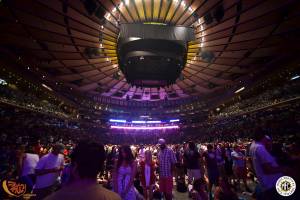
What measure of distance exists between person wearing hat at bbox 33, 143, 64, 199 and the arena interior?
0.08 ft

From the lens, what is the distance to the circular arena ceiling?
1238 cm

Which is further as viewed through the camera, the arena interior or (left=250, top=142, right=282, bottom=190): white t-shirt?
the arena interior

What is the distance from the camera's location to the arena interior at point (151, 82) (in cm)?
487

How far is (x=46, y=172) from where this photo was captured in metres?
5.05

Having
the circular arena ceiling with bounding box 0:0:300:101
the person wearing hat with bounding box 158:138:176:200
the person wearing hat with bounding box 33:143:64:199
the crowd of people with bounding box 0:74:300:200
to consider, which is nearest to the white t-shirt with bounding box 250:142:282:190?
the crowd of people with bounding box 0:74:300:200

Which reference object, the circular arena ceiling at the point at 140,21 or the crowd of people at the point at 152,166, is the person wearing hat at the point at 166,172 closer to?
the crowd of people at the point at 152,166

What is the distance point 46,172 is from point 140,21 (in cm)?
1244

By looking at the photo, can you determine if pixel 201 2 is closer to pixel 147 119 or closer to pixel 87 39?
pixel 87 39

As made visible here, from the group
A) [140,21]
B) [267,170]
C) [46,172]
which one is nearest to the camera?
[267,170]

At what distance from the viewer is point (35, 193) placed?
5.05m

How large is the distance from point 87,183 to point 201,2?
1311 centimetres

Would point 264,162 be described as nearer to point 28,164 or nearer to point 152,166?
point 152,166

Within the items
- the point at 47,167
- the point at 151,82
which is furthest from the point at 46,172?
A: the point at 151,82

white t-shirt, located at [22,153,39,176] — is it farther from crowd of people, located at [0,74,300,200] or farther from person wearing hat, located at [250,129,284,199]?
person wearing hat, located at [250,129,284,199]
